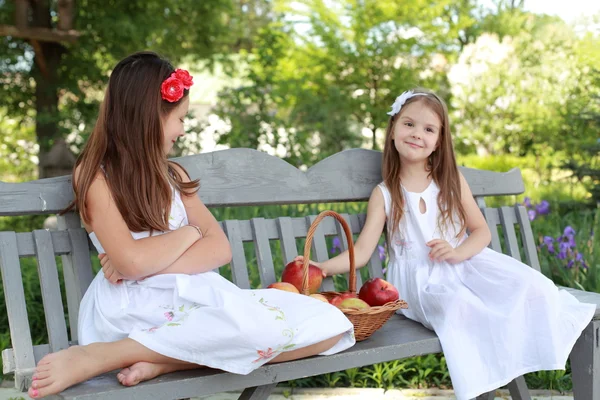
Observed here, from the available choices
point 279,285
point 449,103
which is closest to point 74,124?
point 279,285

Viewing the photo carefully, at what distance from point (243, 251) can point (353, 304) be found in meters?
0.61

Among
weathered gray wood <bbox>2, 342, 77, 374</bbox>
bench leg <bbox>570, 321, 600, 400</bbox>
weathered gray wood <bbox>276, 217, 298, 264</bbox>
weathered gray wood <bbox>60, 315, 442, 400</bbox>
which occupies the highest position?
weathered gray wood <bbox>276, 217, 298, 264</bbox>

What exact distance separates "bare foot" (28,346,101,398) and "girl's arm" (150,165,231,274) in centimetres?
45

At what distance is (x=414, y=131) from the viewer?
3004 millimetres

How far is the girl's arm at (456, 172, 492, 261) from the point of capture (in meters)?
2.97

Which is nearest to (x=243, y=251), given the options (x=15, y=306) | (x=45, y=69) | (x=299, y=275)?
(x=299, y=275)

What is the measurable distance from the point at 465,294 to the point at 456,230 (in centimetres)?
47

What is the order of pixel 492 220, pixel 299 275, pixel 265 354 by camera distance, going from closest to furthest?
pixel 265 354 < pixel 299 275 < pixel 492 220

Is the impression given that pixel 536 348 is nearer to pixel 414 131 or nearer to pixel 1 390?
pixel 414 131

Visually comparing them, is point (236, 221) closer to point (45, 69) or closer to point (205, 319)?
point (205, 319)

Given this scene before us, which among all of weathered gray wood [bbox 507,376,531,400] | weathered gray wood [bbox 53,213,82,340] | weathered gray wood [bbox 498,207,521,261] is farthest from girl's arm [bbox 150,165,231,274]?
weathered gray wood [bbox 498,207,521,261]

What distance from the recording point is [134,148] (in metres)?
2.35

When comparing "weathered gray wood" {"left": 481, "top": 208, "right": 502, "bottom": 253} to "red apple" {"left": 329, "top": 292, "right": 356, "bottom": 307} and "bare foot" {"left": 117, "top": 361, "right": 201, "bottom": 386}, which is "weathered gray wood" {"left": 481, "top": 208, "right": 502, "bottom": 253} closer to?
"red apple" {"left": 329, "top": 292, "right": 356, "bottom": 307}

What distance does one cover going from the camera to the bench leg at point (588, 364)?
9.02ft
